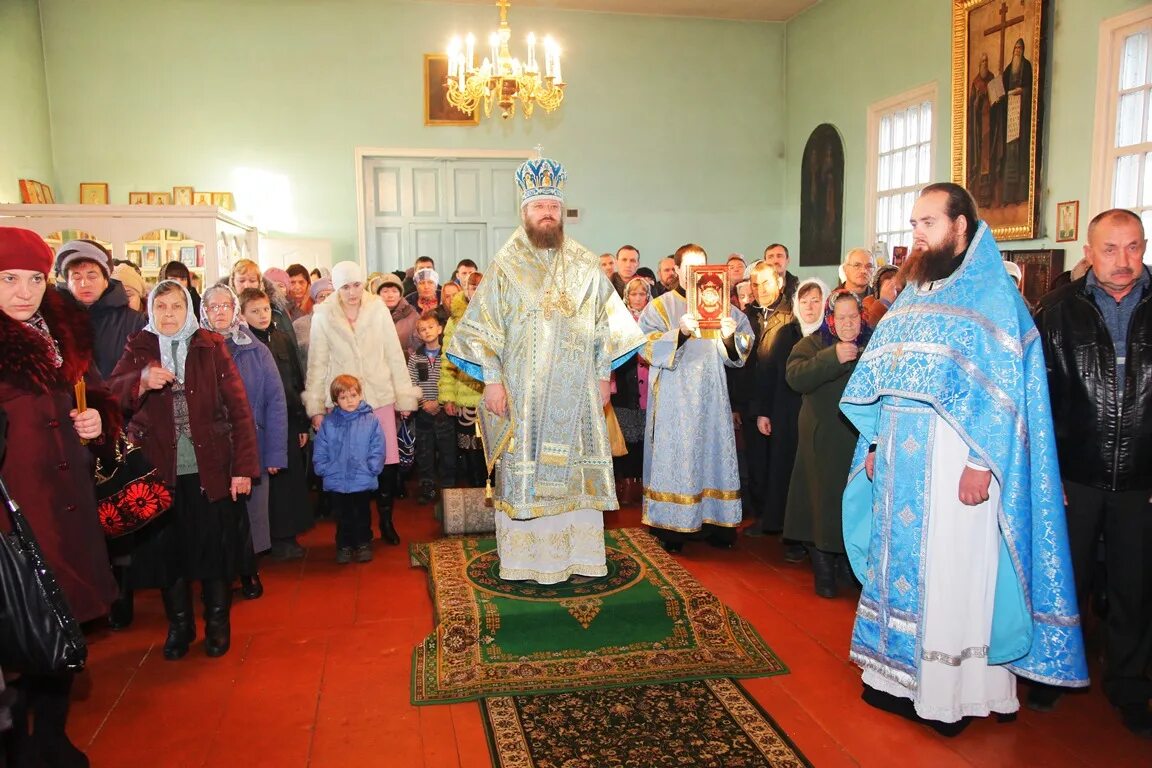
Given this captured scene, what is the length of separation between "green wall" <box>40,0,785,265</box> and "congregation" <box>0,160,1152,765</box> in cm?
692

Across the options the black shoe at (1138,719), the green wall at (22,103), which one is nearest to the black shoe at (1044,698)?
the black shoe at (1138,719)

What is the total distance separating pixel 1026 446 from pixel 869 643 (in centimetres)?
97

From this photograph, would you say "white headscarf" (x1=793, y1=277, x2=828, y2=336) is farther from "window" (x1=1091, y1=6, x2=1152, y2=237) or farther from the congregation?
"window" (x1=1091, y1=6, x2=1152, y2=237)

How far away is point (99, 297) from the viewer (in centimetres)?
434

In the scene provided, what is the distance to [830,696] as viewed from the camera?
11.2 ft

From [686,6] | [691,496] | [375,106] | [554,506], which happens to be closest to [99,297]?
[554,506]

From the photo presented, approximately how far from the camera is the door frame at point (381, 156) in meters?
11.7

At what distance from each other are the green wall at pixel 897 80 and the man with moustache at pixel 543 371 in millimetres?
5572

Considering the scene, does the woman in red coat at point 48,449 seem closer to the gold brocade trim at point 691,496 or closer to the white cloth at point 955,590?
the white cloth at point 955,590

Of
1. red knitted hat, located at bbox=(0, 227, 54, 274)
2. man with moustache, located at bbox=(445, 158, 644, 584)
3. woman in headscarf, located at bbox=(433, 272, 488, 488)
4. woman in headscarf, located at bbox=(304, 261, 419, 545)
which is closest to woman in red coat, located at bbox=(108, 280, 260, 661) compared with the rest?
red knitted hat, located at bbox=(0, 227, 54, 274)

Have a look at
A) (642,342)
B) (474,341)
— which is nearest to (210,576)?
(474,341)

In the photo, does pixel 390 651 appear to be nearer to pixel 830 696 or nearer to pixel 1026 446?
pixel 830 696

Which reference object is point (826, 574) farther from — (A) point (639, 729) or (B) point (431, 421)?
(B) point (431, 421)

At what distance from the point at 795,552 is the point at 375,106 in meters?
9.16
